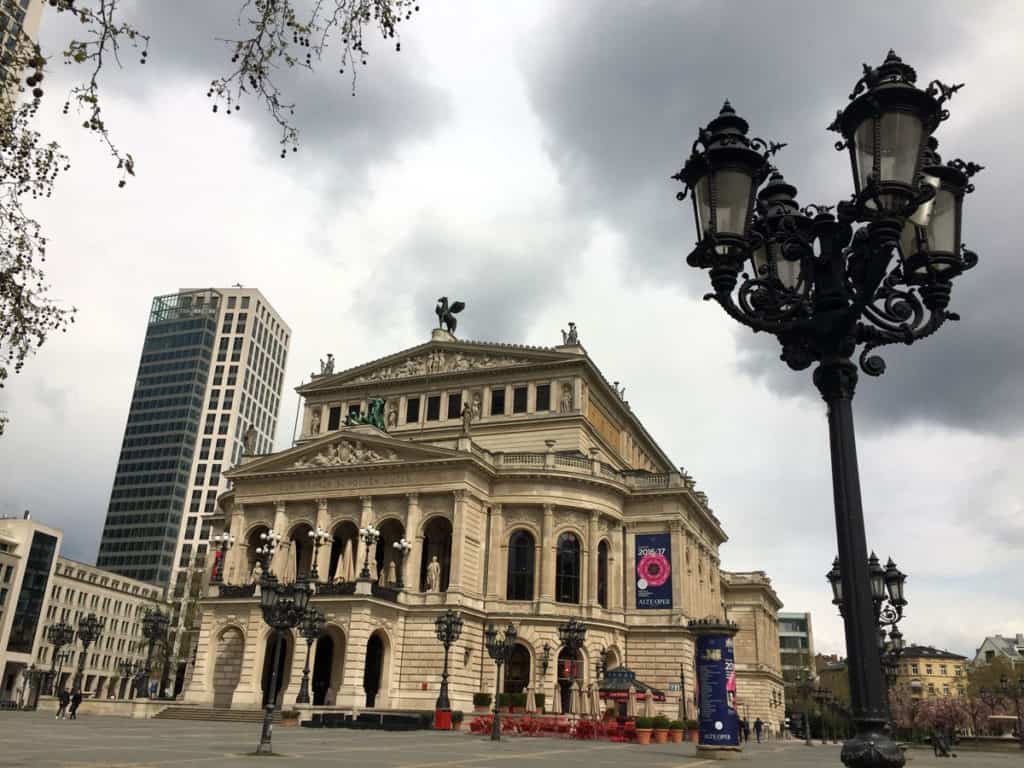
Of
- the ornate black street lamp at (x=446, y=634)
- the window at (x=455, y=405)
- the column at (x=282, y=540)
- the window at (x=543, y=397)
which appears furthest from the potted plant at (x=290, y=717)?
the window at (x=543, y=397)

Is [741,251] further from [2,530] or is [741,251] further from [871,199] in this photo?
[2,530]

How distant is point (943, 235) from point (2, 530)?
111 meters

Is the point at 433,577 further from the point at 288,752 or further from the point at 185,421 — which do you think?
the point at 185,421

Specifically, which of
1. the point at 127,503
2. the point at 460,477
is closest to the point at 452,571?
the point at 460,477

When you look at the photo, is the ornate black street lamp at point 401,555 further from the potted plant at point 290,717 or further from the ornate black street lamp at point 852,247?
the ornate black street lamp at point 852,247

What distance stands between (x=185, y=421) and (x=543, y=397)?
9550 cm

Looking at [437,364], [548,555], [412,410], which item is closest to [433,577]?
[548,555]

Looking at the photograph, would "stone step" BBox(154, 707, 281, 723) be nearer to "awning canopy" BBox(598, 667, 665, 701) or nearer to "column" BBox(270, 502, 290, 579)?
"column" BBox(270, 502, 290, 579)

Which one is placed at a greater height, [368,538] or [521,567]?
[368,538]

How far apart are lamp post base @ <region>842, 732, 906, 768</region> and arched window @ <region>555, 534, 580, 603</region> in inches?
1828

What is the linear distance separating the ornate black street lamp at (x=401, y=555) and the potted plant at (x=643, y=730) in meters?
16.2

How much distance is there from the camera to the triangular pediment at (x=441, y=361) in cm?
6106

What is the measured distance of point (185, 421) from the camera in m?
138

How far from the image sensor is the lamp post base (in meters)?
6.00
